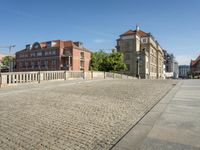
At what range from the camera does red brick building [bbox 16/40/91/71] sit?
61.2 metres

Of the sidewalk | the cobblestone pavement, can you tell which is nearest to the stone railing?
the cobblestone pavement

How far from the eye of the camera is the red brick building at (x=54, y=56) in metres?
61.2

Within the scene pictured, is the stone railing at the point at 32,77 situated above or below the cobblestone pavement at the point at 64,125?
above

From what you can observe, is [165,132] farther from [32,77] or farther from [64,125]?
Result: [32,77]

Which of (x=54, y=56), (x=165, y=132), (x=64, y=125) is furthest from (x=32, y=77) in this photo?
(x=54, y=56)

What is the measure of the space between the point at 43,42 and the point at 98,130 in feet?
223

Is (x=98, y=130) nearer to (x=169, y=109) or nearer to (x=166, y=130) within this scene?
(x=166, y=130)

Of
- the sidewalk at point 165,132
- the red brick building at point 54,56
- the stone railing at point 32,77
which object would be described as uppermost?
the red brick building at point 54,56

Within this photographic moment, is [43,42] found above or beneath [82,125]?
above

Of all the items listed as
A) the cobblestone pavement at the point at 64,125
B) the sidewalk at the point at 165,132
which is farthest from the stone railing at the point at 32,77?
the sidewalk at the point at 165,132

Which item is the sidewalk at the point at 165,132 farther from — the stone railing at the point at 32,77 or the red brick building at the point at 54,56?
the red brick building at the point at 54,56

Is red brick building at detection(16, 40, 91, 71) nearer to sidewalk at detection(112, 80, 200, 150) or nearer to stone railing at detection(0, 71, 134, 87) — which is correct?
stone railing at detection(0, 71, 134, 87)

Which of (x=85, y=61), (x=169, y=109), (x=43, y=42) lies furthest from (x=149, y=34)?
(x=169, y=109)

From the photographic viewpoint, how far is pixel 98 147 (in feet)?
11.9
